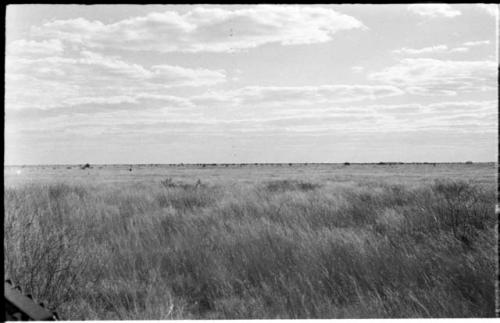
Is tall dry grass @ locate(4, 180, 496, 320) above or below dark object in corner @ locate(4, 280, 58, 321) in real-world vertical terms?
below

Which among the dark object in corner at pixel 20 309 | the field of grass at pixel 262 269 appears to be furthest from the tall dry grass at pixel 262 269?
the dark object in corner at pixel 20 309

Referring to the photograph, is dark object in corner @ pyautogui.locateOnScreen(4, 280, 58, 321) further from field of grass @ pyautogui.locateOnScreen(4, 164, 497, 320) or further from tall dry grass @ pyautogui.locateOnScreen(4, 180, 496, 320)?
tall dry grass @ pyautogui.locateOnScreen(4, 180, 496, 320)

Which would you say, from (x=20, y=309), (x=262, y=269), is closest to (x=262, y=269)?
(x=262, y=269)

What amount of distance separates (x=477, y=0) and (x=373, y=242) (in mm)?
3718

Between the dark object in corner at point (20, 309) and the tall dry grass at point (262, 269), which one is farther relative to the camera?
the tall dry grass at point (262, 269)

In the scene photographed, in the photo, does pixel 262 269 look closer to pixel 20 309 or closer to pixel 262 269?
pixel 262 269

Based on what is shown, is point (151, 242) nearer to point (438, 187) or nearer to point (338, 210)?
point (338, 210)

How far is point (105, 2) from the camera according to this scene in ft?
6.36

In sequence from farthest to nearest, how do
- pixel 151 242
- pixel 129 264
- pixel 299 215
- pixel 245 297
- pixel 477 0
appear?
1. pixel 299 215
2. pixel 151 242
3. pixel 129 264
4. pixel 245 297
5. pixel 477 0

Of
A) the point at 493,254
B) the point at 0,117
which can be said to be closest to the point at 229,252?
the point at 493,254

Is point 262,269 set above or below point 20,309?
below

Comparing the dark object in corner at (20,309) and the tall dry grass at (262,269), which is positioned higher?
the dark object in corner at (20,309)

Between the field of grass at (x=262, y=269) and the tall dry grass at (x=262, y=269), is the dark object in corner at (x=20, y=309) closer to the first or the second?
the field of grass at (x=262, y=269)

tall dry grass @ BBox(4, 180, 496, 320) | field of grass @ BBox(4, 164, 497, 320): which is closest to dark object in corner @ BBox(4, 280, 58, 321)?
field of grass @ BBox(4, 164, 497, 320)
